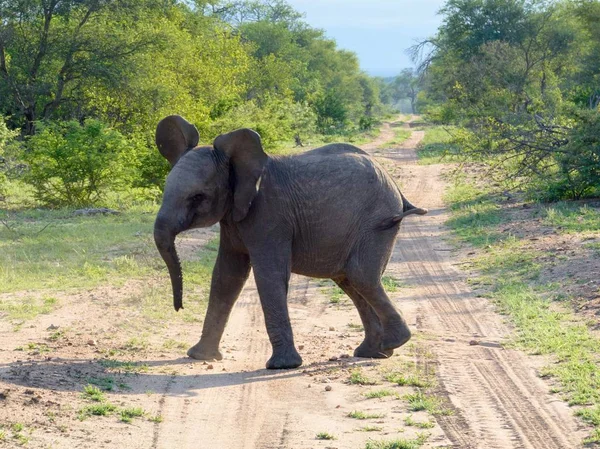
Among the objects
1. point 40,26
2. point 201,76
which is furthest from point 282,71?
point 40,26

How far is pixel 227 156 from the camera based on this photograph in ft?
25.1

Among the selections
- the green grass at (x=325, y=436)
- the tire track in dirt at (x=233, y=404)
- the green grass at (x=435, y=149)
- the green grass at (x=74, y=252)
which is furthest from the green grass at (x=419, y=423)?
the green grass at (x=435, y=149)

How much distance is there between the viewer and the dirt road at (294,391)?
5.87 metres

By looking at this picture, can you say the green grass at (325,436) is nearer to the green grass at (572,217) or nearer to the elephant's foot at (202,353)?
the elephant's foot at (202,353)

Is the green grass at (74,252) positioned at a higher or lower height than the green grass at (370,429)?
lower

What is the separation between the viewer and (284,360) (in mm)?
7684

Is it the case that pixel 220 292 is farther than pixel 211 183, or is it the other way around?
pixel 220 292

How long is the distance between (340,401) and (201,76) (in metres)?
20.4

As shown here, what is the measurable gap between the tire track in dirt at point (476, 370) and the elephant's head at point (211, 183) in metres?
2.13

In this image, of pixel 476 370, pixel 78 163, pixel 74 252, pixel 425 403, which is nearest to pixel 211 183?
pixel 425 403

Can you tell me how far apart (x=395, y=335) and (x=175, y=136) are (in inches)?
98.2

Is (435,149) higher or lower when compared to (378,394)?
lower

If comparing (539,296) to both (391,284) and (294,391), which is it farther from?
(294,391)

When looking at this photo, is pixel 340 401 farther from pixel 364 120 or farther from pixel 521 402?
pixel 364 120
